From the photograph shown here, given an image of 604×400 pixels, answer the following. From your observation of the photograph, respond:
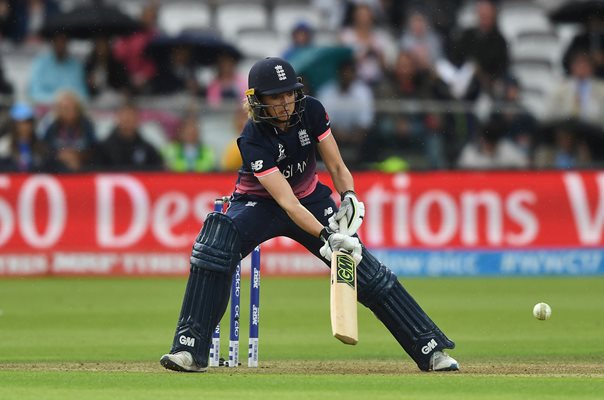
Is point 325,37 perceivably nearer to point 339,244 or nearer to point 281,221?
point 281,221

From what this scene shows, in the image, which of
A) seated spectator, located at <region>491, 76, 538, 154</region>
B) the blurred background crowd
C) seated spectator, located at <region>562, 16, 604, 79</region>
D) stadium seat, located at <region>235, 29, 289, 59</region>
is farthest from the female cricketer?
stadium seat, located at <region>235, 29, 289, 59</region>

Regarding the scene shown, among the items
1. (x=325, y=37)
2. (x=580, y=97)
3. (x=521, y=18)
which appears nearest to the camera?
(x=580, y=97)

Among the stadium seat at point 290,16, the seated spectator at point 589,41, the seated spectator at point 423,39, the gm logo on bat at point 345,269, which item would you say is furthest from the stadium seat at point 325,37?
the gm logo on bat at point 345,269

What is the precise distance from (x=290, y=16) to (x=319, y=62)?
314 cm

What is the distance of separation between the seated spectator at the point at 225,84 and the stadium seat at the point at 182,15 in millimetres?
2828

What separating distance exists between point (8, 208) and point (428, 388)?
360 inches

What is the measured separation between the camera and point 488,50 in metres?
17.8

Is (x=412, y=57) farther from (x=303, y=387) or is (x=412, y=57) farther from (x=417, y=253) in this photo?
(x=303, y=387)

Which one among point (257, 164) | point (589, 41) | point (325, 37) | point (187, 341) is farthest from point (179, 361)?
point (325, 37)

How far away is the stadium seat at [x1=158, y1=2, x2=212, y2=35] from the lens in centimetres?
2012

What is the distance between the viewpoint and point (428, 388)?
23.5ft

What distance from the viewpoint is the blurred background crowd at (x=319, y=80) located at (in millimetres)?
16016

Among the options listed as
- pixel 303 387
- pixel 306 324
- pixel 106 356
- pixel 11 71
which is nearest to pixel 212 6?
pixel 11 71

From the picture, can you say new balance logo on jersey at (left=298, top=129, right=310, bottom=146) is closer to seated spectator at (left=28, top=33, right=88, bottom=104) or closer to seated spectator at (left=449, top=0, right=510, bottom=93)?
seated spectator at (left=28, top=33, right=88, bottom=104)
